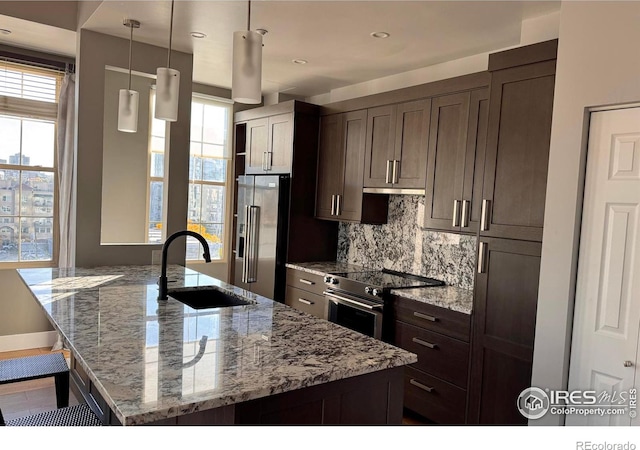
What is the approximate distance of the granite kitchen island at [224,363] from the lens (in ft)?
4.33

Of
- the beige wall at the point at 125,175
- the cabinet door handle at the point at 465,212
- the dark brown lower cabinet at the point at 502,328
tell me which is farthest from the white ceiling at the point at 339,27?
the dark brown lower cabinet at the point at 502,328

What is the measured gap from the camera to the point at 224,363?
1.53m

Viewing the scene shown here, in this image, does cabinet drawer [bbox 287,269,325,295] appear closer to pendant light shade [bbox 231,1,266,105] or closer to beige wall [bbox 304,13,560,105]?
beige wall [bbox 304,13,560,105]

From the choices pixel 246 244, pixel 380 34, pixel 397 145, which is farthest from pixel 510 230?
pixel 246 244

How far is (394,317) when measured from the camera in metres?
3.44

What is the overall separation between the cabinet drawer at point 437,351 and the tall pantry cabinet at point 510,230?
0.09 meters

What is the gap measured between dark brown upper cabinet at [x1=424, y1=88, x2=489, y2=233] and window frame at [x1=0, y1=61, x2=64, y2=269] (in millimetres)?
3370

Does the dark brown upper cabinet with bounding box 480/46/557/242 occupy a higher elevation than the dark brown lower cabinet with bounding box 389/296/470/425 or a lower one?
higher

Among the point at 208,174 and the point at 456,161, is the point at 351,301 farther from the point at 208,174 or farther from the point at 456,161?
the point at 208,174

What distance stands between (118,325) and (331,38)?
2.46 metres

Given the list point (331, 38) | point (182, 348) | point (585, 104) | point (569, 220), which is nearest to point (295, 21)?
point (331, 38)

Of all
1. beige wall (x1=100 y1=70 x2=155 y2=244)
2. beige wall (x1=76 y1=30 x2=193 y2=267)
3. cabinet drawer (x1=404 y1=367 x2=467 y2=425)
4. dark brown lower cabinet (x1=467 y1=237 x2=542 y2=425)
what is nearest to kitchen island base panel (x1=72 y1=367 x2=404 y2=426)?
dark brown lower cabinet (x1=467 y1=237 x2=542 y2=425)

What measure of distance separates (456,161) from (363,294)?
3.96 ft

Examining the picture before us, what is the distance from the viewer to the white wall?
206 cm
